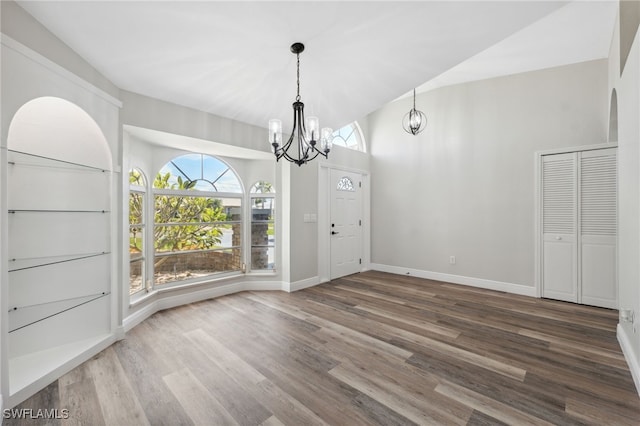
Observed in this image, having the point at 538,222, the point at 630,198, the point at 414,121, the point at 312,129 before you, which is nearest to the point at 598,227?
the point at 538,222

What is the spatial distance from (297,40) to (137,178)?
8.10 feet

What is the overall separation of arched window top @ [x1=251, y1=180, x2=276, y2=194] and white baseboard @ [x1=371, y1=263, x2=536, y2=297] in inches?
109

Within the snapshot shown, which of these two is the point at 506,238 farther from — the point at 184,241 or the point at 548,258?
the point at 184,241

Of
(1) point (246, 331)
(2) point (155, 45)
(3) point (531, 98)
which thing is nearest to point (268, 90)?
(2) point (155, 45)

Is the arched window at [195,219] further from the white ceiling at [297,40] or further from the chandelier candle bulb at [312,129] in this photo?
the chandelier candle bulb at [312,129]

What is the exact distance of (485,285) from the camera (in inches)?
172

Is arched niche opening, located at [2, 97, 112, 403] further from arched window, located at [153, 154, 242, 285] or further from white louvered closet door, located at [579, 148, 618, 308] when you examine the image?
white louvered closet door, located at [579, 148, 618, 308]

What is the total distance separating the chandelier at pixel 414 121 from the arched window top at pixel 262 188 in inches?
101

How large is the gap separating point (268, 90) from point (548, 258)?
4381mm

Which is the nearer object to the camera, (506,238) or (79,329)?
(79,329)

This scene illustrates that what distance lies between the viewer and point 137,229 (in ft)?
10.8

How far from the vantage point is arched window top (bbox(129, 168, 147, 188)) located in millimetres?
3168

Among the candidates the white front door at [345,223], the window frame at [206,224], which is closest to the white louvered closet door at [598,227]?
the white front door at [345,223]

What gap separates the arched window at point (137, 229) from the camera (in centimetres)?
319
